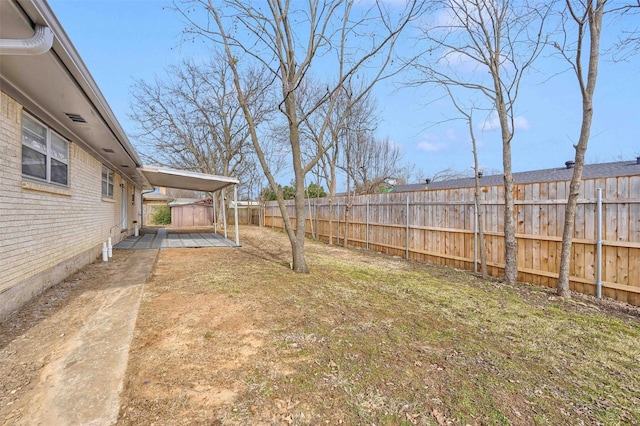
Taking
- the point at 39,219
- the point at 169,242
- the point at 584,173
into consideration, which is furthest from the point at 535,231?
the point at 169,242

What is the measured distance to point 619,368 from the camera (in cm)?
258

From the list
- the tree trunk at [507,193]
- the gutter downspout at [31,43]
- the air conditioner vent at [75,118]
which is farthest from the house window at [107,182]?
the tree trunk at [507,193]

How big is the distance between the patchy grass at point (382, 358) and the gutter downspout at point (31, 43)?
107 inches

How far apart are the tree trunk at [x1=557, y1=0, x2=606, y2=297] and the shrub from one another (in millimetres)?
27646

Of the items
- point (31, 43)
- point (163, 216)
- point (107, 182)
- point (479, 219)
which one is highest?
Answer: point (31, 43)

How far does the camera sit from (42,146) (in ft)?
15.5

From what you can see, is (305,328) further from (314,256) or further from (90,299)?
(314,256)

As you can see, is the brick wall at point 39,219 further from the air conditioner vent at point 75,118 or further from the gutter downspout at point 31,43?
the gutter downspout at point 31,43

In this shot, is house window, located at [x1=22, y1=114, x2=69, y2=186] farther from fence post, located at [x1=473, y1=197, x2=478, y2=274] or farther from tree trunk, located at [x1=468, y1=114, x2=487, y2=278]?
fence post, located at [x1=473, y1=197, x2=478, y2=274]

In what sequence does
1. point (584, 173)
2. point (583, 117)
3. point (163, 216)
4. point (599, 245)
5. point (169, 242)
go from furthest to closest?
point (163, 216) → point (584, 173) → point (169, 242) → point (599, 245) → point (583, 117)

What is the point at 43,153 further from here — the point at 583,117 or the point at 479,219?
the point at 583,117

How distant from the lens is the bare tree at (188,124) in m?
16.3

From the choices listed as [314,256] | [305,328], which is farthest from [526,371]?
[314,256]

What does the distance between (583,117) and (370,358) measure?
487 centimetres
